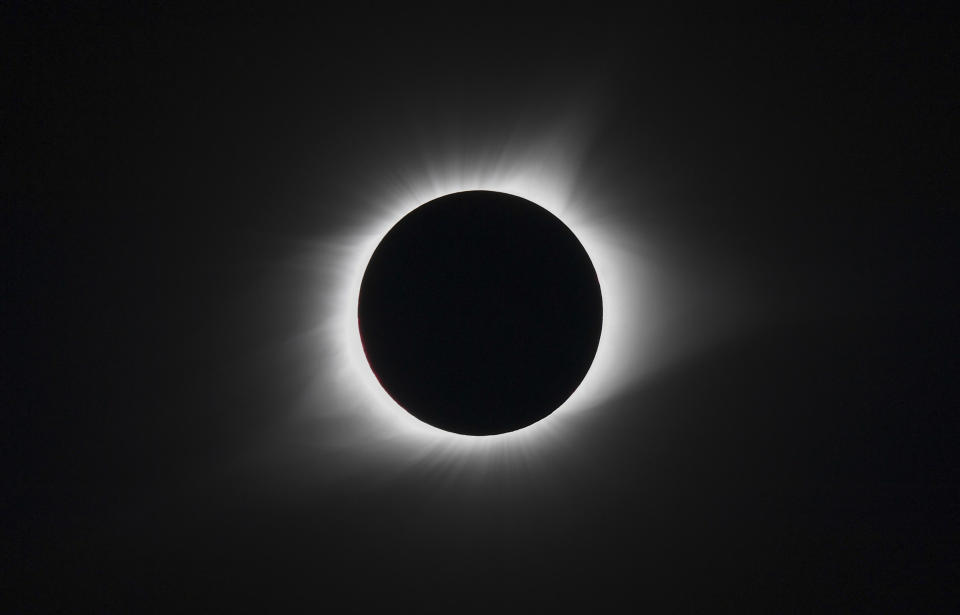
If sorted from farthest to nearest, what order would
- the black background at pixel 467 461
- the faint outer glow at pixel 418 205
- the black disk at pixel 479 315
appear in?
the faint outer glow at pixel 418 205, the black background at pixel 467 461, the black disk at pixel 479 315

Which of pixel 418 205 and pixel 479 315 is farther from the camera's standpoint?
pixel 418 205

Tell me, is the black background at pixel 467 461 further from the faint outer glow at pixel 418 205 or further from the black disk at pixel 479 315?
the black disk at pixel 479 315

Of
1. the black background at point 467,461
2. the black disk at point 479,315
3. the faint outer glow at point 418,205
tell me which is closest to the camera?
the black disk at point 479,315

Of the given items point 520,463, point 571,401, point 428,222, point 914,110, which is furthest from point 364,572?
point 914,110

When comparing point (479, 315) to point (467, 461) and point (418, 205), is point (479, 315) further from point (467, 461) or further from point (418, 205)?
point (467, 461)

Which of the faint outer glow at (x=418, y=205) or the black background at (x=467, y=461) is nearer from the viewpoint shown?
the black background at (x=467, y=461)

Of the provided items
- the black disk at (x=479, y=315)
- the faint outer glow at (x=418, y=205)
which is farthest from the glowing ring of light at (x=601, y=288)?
the black disk at (x=479, y=315)

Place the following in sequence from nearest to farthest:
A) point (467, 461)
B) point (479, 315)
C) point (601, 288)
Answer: point (479, 315), point (601, 288), point (467, 461)

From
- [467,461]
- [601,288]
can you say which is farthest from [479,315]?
[467,461]
